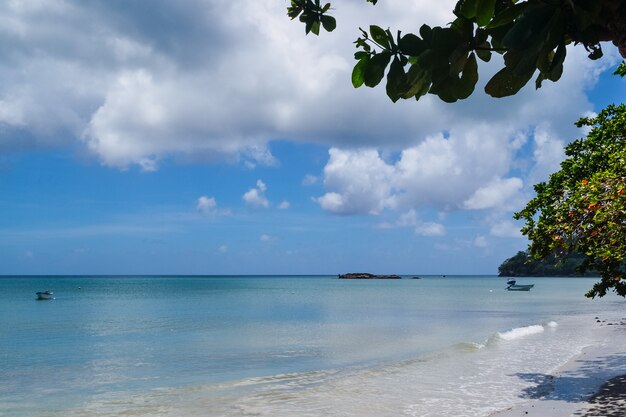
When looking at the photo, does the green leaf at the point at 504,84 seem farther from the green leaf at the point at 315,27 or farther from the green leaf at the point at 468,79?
the green leaf at the point at 315,27

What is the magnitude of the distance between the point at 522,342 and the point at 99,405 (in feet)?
58.7

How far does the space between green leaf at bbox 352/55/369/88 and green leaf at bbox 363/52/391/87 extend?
0.04ft

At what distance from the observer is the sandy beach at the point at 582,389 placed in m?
10.9

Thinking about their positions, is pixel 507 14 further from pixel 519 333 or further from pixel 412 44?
pixel 519 333

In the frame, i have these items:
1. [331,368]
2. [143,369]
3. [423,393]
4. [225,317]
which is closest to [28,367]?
[143,369]

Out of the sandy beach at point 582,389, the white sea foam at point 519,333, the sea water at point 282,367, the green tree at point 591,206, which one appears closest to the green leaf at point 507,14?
the green tree at point 591,206

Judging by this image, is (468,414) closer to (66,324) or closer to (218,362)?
(218,362)

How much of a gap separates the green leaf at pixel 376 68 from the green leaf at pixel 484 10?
16.1 inches

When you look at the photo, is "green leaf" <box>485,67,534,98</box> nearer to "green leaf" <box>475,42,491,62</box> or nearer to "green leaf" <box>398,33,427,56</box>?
"green leaf" <box>475,42,491,62</box>

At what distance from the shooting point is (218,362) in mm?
20844

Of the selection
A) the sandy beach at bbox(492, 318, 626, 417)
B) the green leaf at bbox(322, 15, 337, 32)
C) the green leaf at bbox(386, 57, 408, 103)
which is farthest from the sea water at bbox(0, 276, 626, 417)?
the green leaf at bbox(386, 57, 408, 103)

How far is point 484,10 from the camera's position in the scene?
1.97 m

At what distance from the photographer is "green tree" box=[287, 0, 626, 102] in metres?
1.82

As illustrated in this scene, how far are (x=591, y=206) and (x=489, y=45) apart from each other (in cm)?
685
